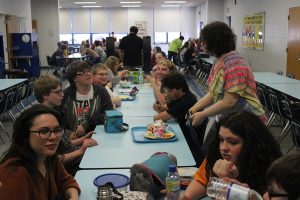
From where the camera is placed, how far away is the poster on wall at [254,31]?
403 inches

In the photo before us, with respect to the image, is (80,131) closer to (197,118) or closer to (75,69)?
(75,69)

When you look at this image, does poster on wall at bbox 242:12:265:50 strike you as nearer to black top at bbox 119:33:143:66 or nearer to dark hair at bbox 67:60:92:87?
black top at bbox 119:33:143:66

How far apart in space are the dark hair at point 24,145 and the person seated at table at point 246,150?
0.84 metres

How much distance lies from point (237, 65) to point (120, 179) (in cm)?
127

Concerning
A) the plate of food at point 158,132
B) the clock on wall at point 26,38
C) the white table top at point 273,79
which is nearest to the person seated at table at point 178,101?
the plate of food at point 158,132

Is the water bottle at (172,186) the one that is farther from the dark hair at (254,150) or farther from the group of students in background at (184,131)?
the dark hair at (254,150)

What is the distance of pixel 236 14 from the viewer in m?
12.9

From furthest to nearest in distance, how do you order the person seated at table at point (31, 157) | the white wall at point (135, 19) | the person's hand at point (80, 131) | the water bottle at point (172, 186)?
the white wall at point (135, 19)
the person's hand at point (80, 131)
the water bottle at point (172, 186)
the person seated at table at point (31, 157)

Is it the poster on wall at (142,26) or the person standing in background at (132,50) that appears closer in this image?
the person standing in background at (132,50)

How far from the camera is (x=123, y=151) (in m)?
2.63

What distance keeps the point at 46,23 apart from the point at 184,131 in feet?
43.1

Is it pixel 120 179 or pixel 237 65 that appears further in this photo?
pixel 237 65

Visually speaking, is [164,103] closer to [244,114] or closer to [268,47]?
[244,114]

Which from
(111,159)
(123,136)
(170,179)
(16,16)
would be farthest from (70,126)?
(16,16)
